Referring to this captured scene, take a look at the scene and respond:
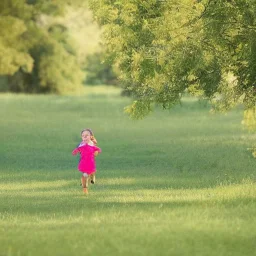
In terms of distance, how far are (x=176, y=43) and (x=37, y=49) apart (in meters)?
75.3

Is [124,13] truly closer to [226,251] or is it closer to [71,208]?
[71,208]

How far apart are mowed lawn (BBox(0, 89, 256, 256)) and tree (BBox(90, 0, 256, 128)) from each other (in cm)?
190

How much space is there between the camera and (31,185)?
2172cm

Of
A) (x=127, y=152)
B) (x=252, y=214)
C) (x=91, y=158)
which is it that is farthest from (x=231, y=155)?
(x=252, y=214)

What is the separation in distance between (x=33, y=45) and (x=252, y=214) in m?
Answer: 77.0

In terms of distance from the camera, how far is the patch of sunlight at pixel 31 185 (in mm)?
21172

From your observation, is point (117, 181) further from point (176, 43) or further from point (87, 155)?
point (176, 43)

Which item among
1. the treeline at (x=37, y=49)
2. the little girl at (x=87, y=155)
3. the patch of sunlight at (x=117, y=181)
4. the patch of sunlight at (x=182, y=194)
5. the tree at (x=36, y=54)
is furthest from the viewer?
the tree at (x=36, y=54)

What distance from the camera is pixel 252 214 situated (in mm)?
15461

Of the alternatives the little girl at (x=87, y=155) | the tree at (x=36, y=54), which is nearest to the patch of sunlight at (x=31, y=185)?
the little girl at (x=87, y=155)

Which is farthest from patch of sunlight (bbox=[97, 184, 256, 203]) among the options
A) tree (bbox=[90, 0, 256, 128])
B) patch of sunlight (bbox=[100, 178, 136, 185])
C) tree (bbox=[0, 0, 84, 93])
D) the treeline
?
tree (bbox=[0, 0, 84, 93])

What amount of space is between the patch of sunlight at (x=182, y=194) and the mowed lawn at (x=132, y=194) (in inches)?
0.7

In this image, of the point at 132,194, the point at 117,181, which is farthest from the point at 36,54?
the point at 132,194

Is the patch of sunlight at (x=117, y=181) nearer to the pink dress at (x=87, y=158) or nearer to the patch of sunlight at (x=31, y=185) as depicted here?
the patch of sunlight at (x=31, y=185)
